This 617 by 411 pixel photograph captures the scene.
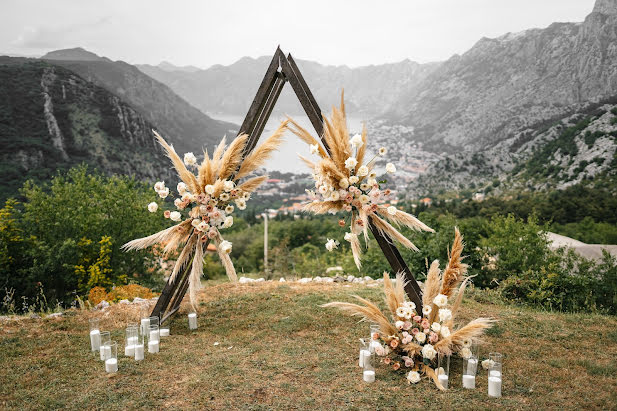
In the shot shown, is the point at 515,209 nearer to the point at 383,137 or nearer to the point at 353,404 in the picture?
the point at 383,137

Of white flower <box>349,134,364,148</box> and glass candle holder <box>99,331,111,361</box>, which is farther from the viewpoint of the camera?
glass candle holder <box>99,331,111,361</box>

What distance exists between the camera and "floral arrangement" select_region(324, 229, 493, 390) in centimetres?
388

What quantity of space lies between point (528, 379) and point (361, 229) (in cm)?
216

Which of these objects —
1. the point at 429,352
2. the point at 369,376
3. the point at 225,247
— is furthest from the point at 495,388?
the point at 225,247

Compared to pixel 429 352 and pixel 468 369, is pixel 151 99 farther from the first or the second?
pixel 468 369

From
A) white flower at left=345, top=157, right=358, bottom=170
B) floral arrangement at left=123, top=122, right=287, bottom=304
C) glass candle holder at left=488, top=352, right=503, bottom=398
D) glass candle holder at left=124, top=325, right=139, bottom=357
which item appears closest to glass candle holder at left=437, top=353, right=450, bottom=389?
glass candle holder at left=488, top=352, right=503, bottom=398

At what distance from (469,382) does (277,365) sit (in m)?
1.93

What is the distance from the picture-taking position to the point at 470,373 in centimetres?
390

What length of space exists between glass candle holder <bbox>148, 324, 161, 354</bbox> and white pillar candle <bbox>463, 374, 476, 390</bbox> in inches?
134

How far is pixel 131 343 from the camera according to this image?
467 centimetres

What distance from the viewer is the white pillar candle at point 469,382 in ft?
12.5

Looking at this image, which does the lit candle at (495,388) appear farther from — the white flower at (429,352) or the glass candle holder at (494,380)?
the white flower at (429,352)

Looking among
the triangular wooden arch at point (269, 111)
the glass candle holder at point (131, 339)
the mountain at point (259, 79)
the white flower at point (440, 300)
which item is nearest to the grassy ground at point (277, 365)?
the glass candle holder at point (131, 339)

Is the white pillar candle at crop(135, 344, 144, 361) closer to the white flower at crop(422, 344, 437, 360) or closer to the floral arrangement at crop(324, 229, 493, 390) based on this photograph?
the floral arrangement at crop(324, 229, 493, 390)
